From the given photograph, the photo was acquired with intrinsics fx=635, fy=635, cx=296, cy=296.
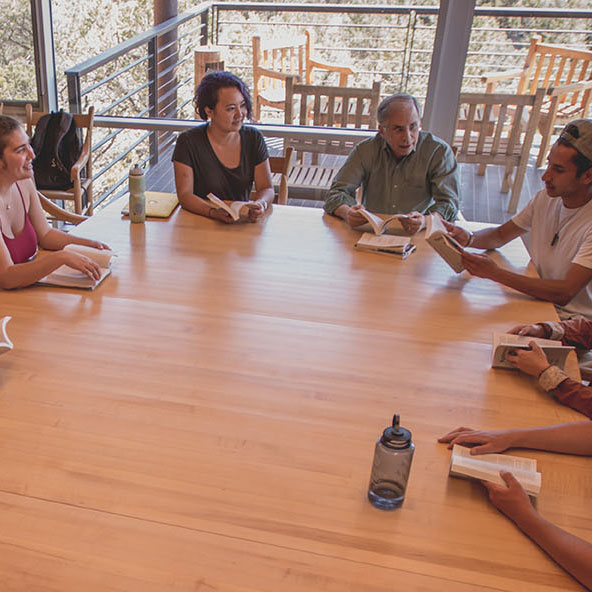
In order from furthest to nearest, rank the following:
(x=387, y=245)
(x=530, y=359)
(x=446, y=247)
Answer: (x=387, y=245)
(x=446, y=247)
(x=530, y=359)

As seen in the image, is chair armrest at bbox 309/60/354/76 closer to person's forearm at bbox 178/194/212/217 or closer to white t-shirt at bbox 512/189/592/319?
person's forearm at bbox 178/194/212/217

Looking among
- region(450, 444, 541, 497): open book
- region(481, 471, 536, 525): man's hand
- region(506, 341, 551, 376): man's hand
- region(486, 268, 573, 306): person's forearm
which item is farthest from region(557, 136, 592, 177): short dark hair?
region(481, 471, 536, 525): man's hand

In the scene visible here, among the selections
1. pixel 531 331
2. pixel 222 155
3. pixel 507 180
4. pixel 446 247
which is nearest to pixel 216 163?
pixel 222 155

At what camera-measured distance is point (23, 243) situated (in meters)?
2.37

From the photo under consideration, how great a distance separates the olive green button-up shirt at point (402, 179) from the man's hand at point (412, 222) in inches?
8.7

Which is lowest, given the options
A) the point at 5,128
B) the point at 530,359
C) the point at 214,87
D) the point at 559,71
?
the point at 530,359

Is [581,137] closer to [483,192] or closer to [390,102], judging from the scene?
[390,102]

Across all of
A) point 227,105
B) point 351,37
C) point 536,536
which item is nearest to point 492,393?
point 536,536

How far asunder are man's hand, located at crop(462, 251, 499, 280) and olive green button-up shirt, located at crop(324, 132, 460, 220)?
2.10 feet

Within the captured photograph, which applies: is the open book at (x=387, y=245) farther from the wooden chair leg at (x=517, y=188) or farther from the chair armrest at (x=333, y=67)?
the chair armrest at (x=333, y=67)

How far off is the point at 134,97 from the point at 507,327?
343 centimetres

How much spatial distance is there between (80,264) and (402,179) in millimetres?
1605

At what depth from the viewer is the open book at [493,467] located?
4.33ft

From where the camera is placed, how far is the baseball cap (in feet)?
7.22
